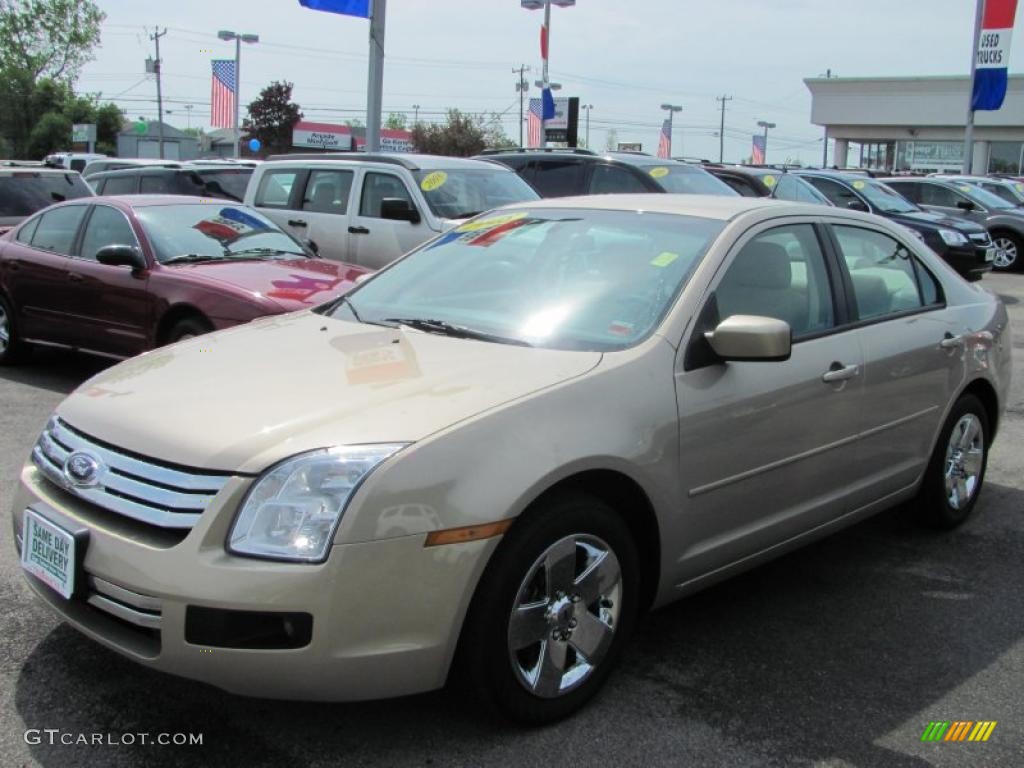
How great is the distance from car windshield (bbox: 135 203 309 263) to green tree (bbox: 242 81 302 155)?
214 feet

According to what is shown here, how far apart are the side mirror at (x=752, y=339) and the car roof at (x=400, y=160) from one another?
22.3 ft

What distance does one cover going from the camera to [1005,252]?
1833cm

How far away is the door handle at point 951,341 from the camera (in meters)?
4.54

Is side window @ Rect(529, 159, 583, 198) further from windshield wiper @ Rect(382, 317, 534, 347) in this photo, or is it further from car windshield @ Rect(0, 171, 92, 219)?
windshield wiper @ Rect(382, 317, 534, 347)

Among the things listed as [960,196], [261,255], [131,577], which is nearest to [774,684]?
[131,577]

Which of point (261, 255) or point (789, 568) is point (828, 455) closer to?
point (789, 568)

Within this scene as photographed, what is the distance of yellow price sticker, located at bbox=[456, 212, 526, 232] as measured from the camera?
14.3ft

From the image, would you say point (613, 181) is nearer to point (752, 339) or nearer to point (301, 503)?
point (752, 339)

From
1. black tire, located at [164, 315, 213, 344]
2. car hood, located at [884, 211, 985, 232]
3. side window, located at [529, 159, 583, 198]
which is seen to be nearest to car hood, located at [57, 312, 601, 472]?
black tire, located at [164, 315, 213, 344]

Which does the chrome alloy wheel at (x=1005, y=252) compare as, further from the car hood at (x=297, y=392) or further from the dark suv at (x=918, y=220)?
the car hood at (x=297, y=392)

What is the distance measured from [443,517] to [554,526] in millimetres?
385

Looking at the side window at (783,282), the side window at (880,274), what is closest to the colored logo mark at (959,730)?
the side window at (783,282)

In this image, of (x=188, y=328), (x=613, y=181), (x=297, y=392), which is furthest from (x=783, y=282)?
(x=613, y=181)

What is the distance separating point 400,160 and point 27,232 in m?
3.43
